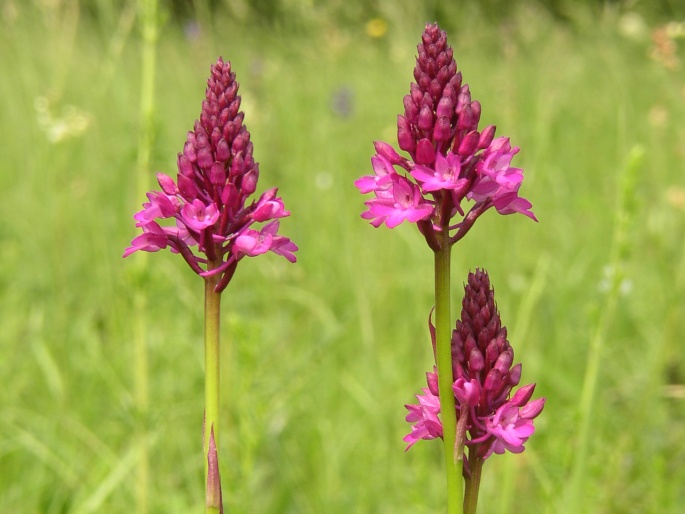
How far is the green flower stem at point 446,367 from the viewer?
1.24m

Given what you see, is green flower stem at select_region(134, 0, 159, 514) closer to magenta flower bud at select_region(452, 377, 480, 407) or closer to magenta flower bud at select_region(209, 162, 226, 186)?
magenta flower bud at select_region(209, 162, 226, 186)

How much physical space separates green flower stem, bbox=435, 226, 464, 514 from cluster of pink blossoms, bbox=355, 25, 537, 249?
0.03m

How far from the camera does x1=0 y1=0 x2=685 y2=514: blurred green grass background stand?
342 cm

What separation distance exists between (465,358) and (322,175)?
19.4ft

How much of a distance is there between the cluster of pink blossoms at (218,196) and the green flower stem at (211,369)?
0.09 feet

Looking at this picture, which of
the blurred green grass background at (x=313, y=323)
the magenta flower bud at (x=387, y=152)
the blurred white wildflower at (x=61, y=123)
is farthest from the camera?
the blurred white wildflower at (x=61, y=123)

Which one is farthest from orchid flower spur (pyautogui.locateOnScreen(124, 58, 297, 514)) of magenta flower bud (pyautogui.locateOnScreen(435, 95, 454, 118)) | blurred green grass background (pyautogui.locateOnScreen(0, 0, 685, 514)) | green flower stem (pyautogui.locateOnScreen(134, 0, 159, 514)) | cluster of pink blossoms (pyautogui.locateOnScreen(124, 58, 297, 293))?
green flower stem (pyautogui.locateOnScreen(134, 0, 159, 514))

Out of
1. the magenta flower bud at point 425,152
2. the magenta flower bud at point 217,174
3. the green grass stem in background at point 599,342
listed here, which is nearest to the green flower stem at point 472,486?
the magenta flower bud at point 425,152

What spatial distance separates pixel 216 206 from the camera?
A: 4.45 ft

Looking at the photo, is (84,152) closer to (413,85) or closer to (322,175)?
(322,175)

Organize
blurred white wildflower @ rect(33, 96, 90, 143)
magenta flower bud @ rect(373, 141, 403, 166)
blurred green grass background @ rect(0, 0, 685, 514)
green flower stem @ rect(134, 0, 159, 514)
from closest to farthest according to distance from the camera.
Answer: magenta flower bud @ rect(373, 141, 403, 166)
green flower stem @ rect(134, 0, 159, 514)
blurred green grass background @ rect(0, 0, 685, 514)
blurred white wildflower @ rect(33, 96, 90, 143)

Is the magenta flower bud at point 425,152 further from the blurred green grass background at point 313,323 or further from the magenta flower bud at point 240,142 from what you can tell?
the blurred green grass background at point 313,323

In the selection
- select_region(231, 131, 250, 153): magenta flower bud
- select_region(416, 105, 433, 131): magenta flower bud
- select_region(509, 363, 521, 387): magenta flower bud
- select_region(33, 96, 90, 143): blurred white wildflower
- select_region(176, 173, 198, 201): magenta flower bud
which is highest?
select_region(33, 96, 90, 143): blurred white wildflower

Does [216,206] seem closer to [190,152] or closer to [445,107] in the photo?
[190,152]
